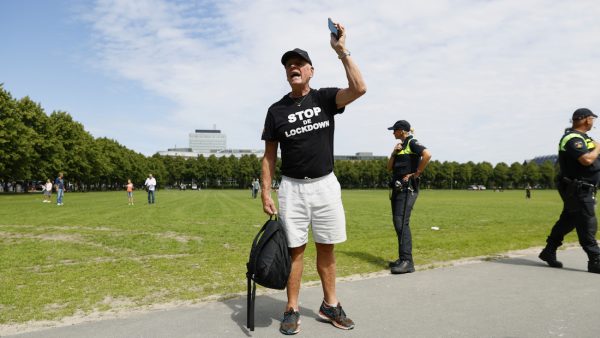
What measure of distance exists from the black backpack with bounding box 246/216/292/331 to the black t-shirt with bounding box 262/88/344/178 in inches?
25.0

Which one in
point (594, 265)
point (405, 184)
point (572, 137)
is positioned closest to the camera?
point (594, 265)

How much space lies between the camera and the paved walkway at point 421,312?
364 centimetres

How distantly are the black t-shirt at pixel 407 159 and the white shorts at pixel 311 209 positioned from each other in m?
2.91

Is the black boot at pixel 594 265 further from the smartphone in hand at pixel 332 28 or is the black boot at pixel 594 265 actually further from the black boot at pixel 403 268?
the smartphone in hand at pixel 332 28

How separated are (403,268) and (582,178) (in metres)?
2.95

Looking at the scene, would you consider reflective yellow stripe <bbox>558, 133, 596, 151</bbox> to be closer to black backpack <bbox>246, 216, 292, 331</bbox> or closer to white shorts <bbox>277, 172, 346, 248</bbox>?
white shorts <bbox>277, 172, 346, 248</bbox>

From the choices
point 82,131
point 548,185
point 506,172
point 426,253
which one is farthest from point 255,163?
point 426,253

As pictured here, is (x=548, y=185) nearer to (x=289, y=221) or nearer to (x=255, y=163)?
(x=255, y=163)

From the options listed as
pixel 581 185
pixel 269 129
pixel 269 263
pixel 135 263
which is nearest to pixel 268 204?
pixel 269 263

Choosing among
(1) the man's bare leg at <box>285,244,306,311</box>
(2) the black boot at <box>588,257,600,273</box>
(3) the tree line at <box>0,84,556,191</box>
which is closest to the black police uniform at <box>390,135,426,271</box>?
(2) the black boot at <box>588,257,600,273</box>

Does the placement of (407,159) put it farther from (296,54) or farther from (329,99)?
(296,54)

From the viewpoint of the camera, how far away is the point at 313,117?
150 inches

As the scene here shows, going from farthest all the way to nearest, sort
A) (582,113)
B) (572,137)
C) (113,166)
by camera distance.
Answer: (113,166)
(582,113)
(572,137)

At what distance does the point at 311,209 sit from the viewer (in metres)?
3.95
